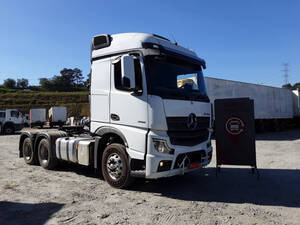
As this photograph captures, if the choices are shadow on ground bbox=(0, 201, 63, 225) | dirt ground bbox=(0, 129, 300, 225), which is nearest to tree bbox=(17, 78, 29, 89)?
dirt ground bbox=(0, 129, 300, 225)

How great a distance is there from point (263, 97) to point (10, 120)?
23.7 metres

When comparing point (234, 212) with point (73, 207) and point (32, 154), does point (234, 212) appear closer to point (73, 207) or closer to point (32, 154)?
point (73, 207)

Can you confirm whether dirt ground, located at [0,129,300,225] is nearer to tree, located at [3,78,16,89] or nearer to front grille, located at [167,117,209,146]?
front grille, located at [167,117,209,146]

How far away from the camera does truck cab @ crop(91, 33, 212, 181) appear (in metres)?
4.13

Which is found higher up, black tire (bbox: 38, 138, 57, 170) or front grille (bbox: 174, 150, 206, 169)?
front grille (bbox: 174, 150, 206, 169)

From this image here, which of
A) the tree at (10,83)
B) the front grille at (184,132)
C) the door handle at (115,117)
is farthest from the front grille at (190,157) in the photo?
the tree at (10,83)

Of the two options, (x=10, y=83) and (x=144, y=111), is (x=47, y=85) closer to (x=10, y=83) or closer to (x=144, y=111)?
(x=10, y=83)

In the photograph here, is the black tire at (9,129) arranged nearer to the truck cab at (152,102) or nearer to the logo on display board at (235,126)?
the truck cab at (152,102)

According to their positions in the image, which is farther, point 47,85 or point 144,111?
point 47,85

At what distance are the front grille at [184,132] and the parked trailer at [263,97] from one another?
29.2ft

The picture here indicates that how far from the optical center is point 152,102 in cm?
414

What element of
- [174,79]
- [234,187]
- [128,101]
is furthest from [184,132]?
[234,187]

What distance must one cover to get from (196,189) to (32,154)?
5.35 meters

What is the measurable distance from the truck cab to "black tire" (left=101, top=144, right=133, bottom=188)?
0.27m
